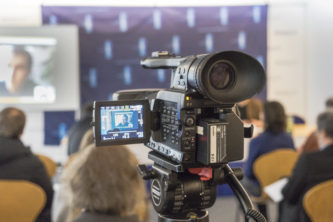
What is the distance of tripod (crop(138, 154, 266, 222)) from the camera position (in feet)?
3.92

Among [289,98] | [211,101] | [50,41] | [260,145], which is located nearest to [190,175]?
[211,101]

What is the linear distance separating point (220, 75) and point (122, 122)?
301 mm

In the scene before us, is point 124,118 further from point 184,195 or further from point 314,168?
point 314,168

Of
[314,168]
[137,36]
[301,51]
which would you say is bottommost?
[314,168]

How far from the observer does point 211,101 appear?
111cm

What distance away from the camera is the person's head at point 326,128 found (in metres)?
2.49

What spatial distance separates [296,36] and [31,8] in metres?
3.08

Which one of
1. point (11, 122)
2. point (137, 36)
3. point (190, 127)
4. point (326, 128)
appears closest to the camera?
point (190, 127)

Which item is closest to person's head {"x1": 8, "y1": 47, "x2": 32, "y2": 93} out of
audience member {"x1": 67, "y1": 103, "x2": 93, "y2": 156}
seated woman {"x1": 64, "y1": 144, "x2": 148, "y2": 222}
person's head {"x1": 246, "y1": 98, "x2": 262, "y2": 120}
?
audience member {"x1": 67, "y1": 103, "x2": 93, "y2": 156}

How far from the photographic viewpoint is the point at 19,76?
4500 mm

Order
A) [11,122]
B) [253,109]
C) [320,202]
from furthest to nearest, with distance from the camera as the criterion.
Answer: [253,109], [11,122], [320,202]

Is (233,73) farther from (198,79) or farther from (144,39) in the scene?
(144,39)

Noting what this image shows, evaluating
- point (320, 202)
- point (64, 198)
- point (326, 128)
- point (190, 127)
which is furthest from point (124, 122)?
point (326, 128)

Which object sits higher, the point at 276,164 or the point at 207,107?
the point at 207,107
